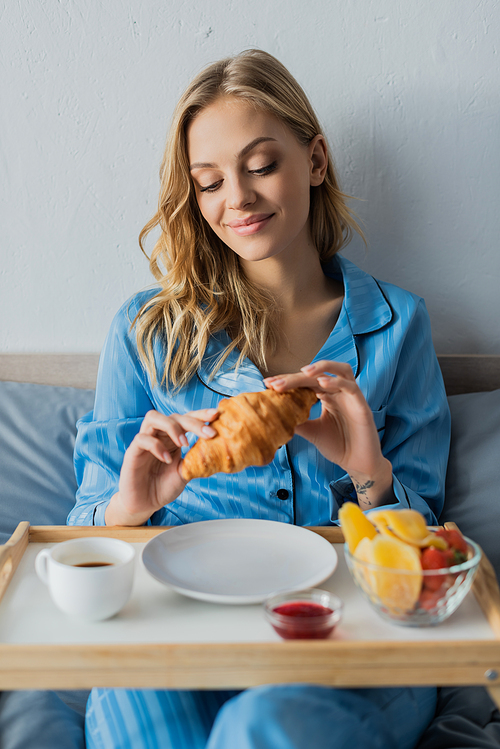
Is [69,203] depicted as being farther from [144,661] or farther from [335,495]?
[144,661]

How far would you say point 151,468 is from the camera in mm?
1174

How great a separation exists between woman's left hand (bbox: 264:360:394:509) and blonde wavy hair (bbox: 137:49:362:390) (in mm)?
314

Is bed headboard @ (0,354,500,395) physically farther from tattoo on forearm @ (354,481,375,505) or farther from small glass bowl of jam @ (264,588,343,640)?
small glass bowl of jam @ (264,588,343,640)

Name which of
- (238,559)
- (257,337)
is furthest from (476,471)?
(238,559)

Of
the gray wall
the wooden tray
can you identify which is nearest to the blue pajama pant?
the wooden tray

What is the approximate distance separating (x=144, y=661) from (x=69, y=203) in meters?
1.33

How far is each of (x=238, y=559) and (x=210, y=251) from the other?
80 cm

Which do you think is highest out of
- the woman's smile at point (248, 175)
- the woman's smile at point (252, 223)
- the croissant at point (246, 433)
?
the woman's smile at point (248, 175)

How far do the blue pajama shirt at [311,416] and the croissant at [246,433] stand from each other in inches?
12.5

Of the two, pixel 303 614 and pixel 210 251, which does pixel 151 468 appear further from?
pixel 210 251

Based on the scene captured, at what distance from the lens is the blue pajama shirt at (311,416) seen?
1364 mm

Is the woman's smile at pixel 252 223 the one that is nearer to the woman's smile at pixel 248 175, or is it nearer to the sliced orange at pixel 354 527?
the woman's smile at pixel 248 175

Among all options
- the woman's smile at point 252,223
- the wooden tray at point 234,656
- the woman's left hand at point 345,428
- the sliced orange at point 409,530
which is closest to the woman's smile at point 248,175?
the woman's smile at point 252,223

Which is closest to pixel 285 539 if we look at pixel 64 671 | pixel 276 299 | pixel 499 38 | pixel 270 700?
pixel 270 700
